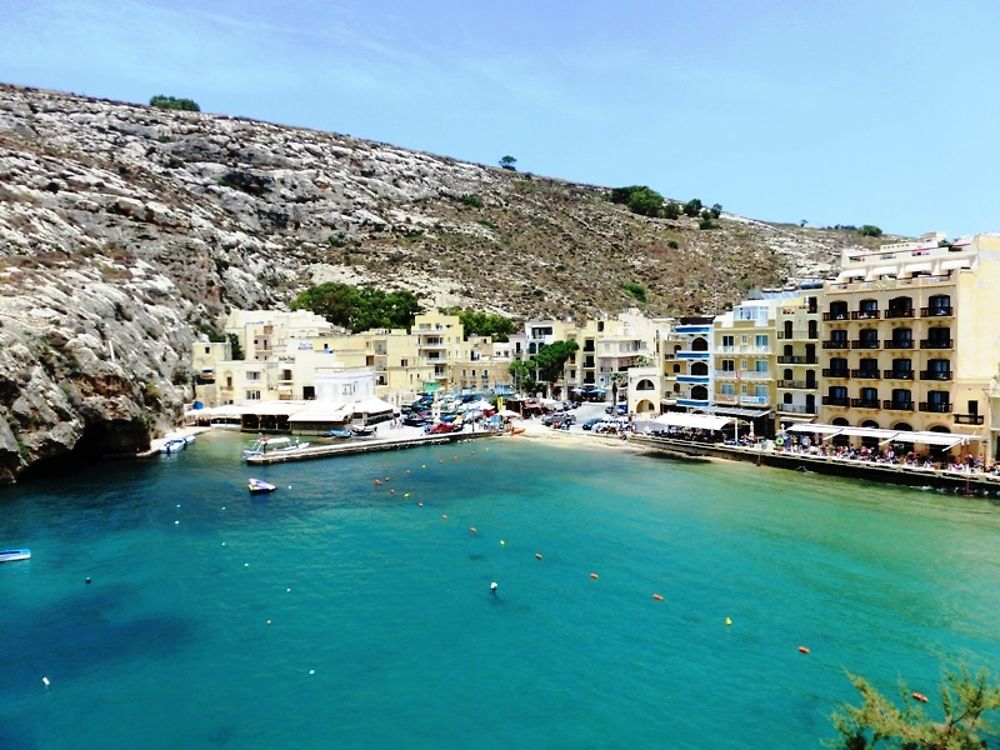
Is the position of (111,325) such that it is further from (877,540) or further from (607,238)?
(607,238)

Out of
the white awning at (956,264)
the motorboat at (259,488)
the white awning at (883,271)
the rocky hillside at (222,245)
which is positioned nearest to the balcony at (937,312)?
the white awning at (956,264)

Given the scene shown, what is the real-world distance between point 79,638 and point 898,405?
4942 centimetres

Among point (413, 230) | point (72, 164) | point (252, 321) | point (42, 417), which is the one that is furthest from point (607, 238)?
point (42, 417)

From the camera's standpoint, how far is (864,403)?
1992 inches

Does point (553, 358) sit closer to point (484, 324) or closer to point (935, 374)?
point (484, 324)

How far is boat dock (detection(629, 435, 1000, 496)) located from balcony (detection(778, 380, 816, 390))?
23.2 feet

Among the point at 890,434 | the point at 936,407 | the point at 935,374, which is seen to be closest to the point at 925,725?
the point at 890,434

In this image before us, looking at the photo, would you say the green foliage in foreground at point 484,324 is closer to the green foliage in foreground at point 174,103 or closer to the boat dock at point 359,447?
the boat dock at point 359,447

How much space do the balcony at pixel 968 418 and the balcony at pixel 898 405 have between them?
3.03m

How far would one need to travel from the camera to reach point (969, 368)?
150 feet

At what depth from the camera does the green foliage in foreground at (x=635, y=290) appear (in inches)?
5059

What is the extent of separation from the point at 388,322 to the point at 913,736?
287 feet

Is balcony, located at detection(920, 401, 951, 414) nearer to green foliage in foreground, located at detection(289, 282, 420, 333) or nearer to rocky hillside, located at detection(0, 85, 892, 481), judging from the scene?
rocky hillside, located at detection(0, 85, 892, 481)

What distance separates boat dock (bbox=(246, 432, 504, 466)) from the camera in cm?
5459
